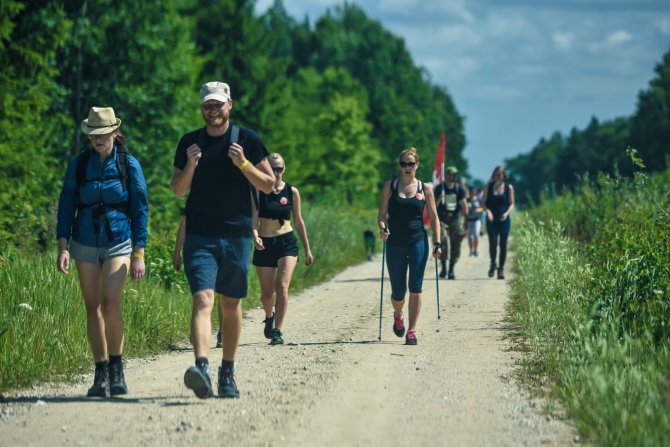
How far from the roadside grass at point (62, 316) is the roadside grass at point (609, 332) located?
367cm

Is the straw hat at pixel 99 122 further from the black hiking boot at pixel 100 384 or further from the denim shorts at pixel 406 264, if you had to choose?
the denim shorts at pixel 406 264

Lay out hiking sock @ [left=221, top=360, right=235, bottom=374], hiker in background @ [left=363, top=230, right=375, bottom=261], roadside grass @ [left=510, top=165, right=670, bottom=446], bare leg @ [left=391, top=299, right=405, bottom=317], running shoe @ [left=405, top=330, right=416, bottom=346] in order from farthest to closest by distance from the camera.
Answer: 1. hiker in background @ [left=363, top=230, right=375, bottom=261]
2. bare leg @ [left=391, top=299, right=405, bottom=317]
3. running shoe @ [left=405, top=330, right=416, bottom=346]
4. hiking sock @ [left=221, top=360, right=235, bottom=374]
5. roadside grass @ [left=510, top=165, right=670, bottom=446]

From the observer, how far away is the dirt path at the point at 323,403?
6.60 m

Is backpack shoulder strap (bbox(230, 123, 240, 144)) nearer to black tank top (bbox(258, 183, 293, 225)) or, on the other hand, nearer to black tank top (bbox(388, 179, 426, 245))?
black tank top (bbox(258, 183, 293, 225))

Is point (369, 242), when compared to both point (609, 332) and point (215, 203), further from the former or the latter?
point (215, 203)

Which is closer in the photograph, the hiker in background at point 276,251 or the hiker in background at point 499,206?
the hiker in background at point 276,251

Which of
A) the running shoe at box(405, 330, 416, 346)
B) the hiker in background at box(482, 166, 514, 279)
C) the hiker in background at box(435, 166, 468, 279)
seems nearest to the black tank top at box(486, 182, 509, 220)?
the hiker in background at box(482, 166, 514, 279)

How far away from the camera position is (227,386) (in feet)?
25.9

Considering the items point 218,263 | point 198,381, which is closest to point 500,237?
point 218,263

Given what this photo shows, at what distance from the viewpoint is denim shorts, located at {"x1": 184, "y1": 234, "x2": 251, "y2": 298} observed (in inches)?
302

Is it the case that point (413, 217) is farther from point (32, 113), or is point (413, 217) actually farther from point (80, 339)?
point (32, 113)

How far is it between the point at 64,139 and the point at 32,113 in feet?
28.8

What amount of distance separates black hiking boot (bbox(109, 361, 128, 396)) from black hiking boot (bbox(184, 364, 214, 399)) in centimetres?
74

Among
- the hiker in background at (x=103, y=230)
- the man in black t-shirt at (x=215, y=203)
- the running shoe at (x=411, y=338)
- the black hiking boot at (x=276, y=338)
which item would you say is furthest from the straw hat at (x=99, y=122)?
the running shoe at (x=411, y=338)
